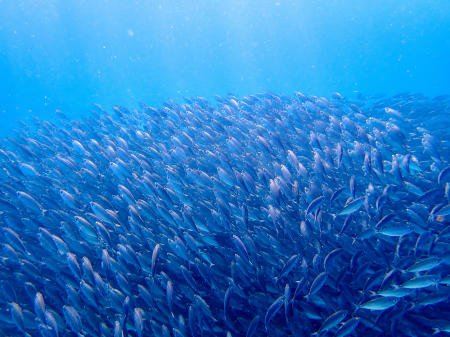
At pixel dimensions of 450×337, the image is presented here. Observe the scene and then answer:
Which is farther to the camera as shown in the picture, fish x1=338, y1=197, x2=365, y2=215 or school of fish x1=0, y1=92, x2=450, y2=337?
fish x1=338, y1=197, x2=365, y2=215

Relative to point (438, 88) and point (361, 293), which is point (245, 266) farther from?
point (438, 88)

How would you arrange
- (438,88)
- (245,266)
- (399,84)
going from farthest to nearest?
(399,84)
(438,88)
(245,266)

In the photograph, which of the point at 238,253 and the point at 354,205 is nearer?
the point at 354,205

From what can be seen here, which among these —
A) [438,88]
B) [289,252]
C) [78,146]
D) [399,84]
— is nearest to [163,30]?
[399,84]

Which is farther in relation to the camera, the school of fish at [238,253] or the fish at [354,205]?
the fish at [354,205]

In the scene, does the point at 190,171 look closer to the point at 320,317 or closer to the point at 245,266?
the point at 245,266

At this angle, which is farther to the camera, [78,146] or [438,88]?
[438,88]

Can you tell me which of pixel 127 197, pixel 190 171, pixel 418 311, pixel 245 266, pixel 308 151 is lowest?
pixel 418 311

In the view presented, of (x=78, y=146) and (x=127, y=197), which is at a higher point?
(x=78, y=146)

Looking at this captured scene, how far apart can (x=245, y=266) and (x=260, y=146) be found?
10.0ft

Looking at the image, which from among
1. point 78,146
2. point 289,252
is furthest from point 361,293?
point 78,146

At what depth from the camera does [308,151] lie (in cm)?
838

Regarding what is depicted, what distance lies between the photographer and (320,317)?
14.1 ft

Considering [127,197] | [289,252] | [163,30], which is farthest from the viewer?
[163,30]
